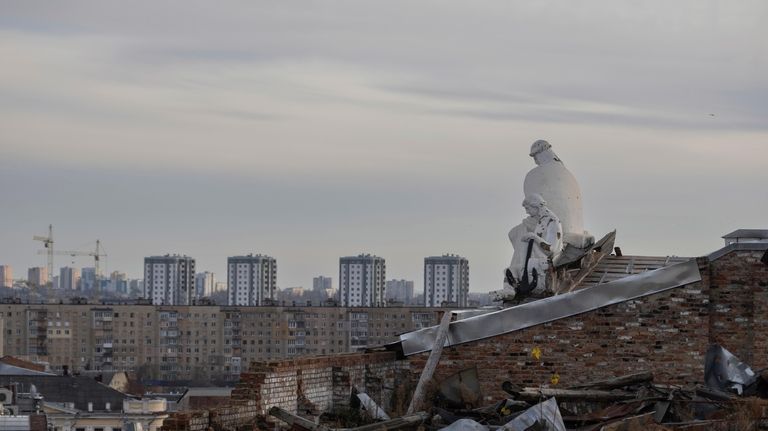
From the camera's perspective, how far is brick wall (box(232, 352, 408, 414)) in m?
18.2

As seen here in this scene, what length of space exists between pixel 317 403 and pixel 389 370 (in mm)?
1360

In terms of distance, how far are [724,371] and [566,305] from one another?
75.5 inches

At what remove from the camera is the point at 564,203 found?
92.1 ft

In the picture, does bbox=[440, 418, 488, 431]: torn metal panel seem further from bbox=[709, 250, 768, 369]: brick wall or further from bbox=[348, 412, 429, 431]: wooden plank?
bbox=[709, 250, 768, 369]: brick wall

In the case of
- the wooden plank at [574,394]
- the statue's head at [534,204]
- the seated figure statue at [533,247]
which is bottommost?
the wooden plank at [574,394]

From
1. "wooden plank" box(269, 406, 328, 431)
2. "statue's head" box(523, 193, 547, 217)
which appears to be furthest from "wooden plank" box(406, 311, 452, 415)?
"statue's head" box(523, 193, 547, 217)

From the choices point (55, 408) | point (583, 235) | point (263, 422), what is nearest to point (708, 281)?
point (263, 422)

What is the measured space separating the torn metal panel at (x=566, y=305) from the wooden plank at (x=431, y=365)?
0.12 metres

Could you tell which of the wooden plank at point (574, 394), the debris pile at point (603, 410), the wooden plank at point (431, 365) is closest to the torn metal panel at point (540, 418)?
the debris pile at point (603, 410)

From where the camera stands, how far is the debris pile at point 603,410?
16.6 m

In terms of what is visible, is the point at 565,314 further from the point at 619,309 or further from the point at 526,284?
the point at 526,284

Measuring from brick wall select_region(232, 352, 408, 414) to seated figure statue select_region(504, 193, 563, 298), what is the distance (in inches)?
166

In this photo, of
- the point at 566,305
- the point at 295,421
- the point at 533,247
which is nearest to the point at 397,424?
the point at 295,421

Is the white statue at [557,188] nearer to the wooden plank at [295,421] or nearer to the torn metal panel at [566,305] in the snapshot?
the torn metal panel at [566,305]
